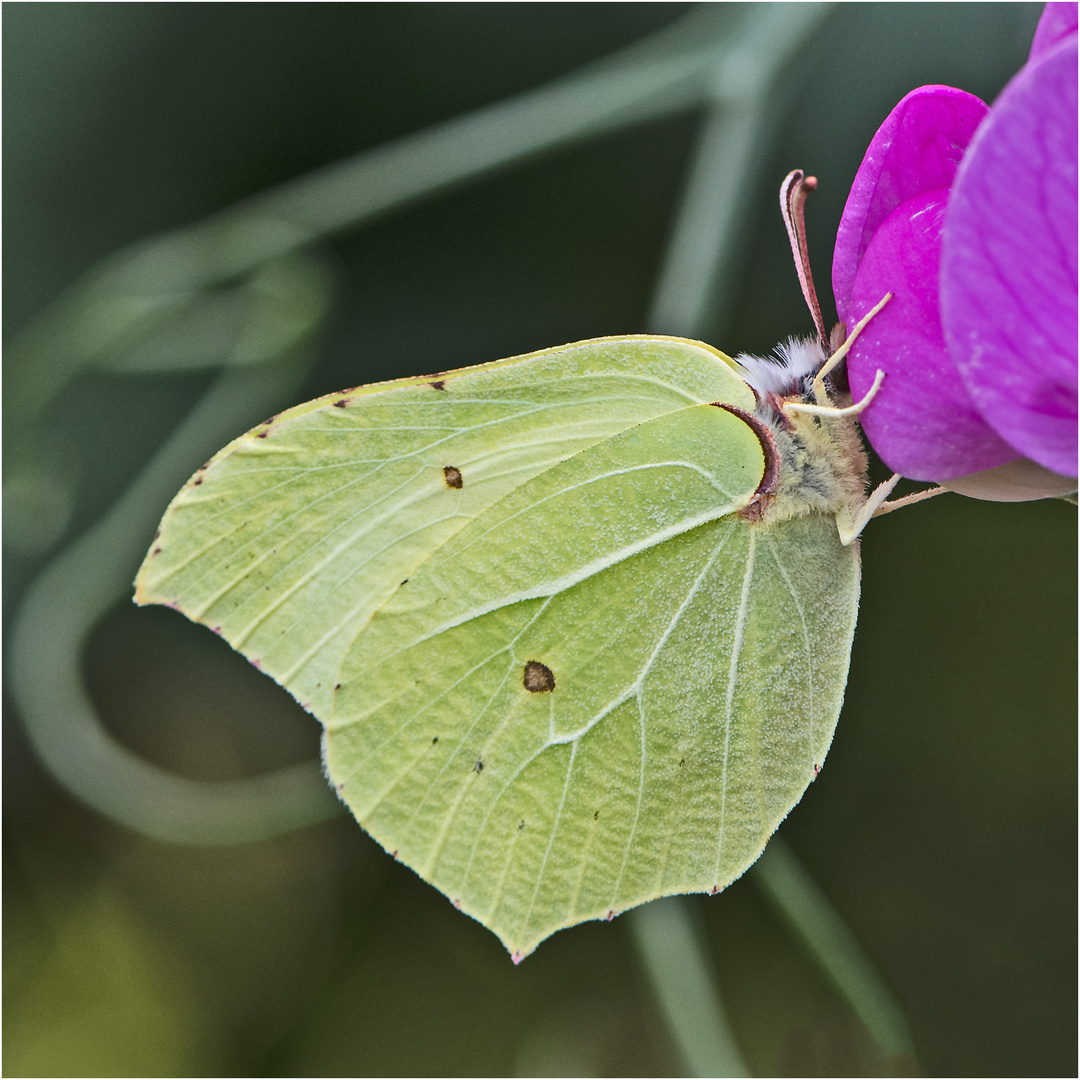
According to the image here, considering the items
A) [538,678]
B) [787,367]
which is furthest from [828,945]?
[787,367]

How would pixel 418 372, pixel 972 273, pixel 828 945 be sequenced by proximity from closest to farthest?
1. pixel 972 273
2. pixel 828 945
3. pixel 418 372

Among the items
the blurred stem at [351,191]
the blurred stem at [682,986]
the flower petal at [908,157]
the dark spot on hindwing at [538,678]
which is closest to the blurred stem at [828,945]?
the blurred stem at [682,986]

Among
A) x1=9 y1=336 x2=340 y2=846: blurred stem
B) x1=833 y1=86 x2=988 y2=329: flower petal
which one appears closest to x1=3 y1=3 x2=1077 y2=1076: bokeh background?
x1=9 y1=336 x2=340 y2=846: blurred stem

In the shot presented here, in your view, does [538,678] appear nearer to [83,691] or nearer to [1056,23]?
[1056,23]

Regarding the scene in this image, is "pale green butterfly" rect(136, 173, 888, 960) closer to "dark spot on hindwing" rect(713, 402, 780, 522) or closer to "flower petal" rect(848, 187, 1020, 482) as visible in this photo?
"dark spot on hindwing" rect(713, 402, 780, 522)

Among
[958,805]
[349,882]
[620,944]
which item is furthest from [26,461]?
[958,805]
